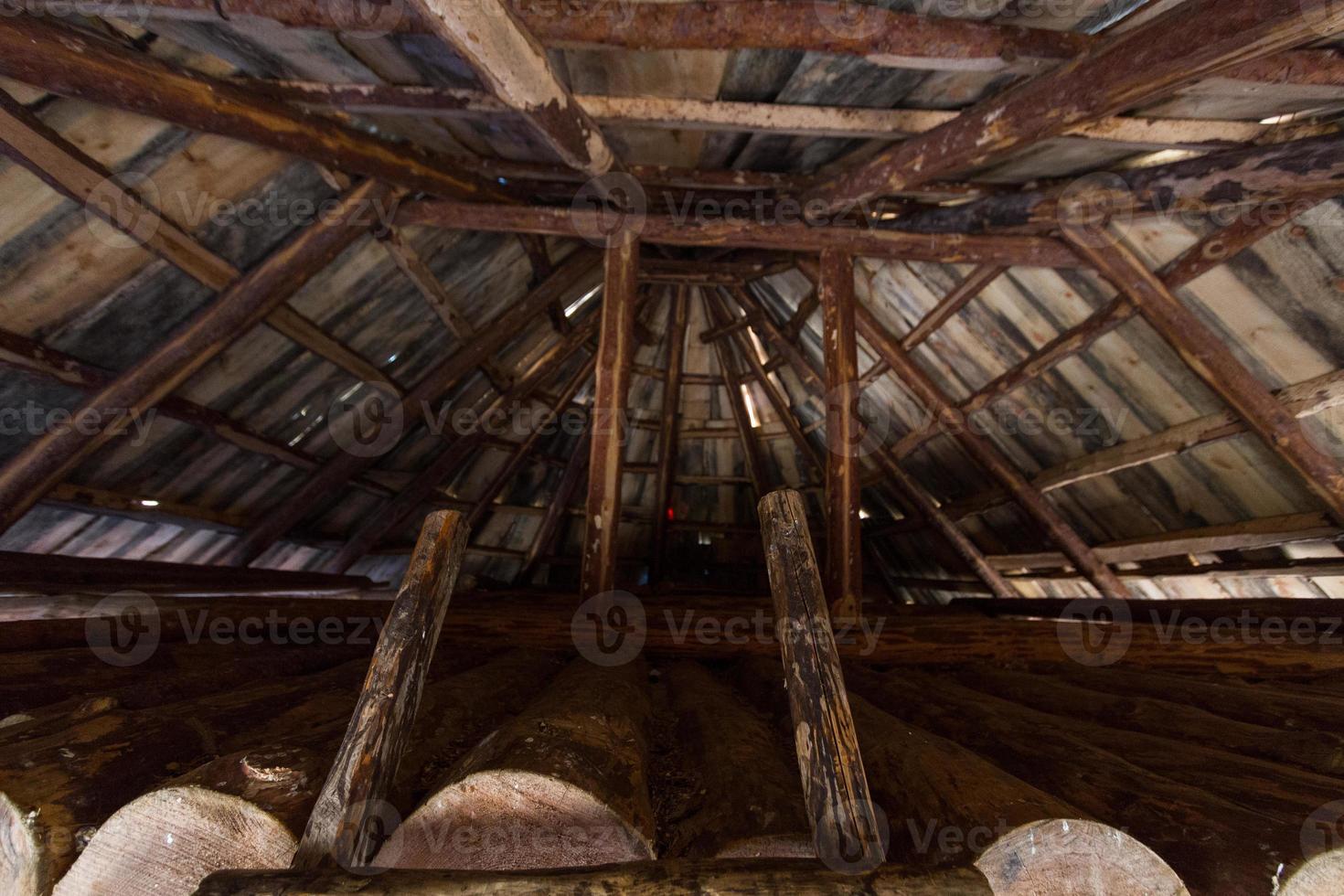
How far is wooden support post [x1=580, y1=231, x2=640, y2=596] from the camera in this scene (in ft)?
10.3

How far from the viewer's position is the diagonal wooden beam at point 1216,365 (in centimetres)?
307

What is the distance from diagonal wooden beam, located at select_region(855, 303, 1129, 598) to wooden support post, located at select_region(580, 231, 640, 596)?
204cm

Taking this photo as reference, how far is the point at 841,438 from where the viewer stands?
3.43m

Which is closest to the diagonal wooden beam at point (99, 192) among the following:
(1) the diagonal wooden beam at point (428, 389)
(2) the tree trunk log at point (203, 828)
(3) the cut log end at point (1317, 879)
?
(1) the diagonal wooden beam at point (428, 389)

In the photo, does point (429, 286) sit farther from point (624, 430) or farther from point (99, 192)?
point (624, 430)

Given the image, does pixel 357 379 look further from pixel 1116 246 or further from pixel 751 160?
pixel 1116 246

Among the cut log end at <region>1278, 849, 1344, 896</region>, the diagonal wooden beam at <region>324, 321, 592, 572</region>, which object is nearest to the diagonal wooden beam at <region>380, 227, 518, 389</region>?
the diagonal wooden beam at <region>324, 321, 592, 572</region>

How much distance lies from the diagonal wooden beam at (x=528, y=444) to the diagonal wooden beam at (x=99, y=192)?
3.33 metres

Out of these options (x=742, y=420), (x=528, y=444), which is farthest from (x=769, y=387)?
(x=528, y=444)

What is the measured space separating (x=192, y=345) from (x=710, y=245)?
126 inches

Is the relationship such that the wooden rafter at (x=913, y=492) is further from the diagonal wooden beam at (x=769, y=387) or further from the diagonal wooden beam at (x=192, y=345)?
the diagonal wooden beam at (x=192, y=345)

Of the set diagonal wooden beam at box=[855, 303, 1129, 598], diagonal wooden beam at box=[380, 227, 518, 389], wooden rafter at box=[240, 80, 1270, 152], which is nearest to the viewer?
wooden rafter at box=[240, 80, 1270, 152]

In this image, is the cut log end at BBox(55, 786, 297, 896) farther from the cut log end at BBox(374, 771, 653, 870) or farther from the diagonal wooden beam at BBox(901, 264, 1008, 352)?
the diagonal wooden beam at BBox(901, 264, 1008, 352)

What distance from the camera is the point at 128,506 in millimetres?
4250
